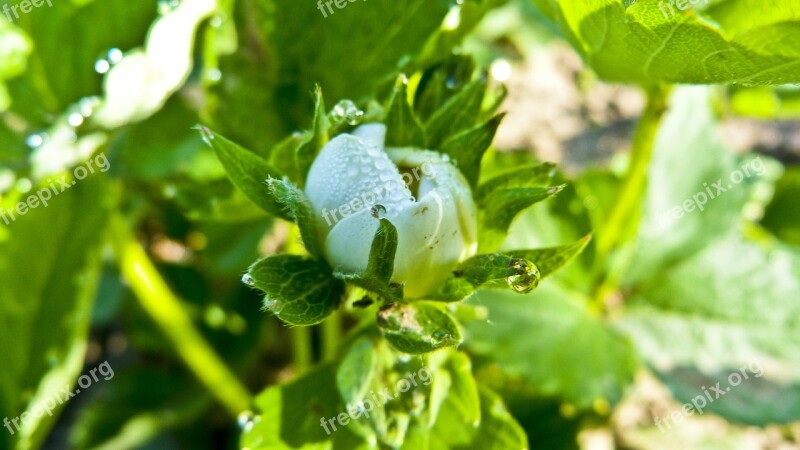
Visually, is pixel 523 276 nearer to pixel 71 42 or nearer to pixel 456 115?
pixel 456 115

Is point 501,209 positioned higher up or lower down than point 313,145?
lower down

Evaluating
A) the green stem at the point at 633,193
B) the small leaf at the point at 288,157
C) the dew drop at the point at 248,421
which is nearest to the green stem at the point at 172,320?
the dew drop at the point at 248,421

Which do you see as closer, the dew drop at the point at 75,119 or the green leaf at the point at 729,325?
the dew drop at the point at 75,119

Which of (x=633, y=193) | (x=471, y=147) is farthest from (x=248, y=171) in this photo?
(x=633, y=193)

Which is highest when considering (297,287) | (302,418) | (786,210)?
(297,287)

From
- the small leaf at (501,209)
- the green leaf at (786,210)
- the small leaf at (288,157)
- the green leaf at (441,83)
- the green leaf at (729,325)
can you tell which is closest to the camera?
the small leaf at (501,209)

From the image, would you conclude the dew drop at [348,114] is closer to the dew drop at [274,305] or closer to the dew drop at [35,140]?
the dew drop at [274,305]

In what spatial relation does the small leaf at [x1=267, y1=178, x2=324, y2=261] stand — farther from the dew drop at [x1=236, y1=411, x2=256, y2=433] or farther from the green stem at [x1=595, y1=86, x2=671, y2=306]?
the green stem at [x1=595, y1=86, x2=671, y2=306]

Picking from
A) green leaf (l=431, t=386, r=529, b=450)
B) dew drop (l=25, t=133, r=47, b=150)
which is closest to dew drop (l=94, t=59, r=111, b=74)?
dew drop (l=25, t=133, r=47, b=150)
